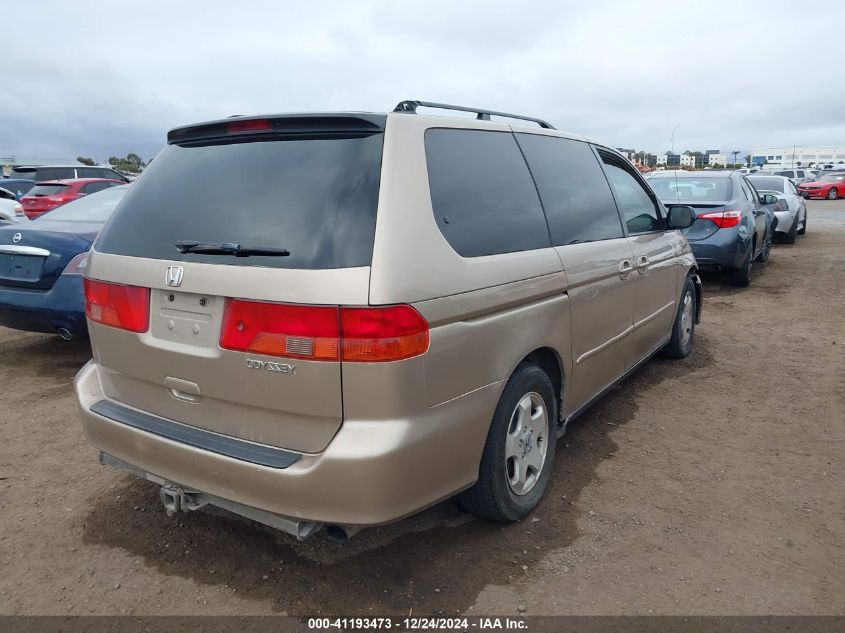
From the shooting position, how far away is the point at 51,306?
4.92 meters

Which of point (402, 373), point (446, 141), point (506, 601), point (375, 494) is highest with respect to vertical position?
point (446, 141)

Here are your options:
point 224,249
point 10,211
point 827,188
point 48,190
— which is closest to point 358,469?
point 224,249

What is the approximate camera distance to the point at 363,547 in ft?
9.45

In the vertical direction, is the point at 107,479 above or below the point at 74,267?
below

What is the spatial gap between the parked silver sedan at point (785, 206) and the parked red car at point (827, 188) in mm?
18609

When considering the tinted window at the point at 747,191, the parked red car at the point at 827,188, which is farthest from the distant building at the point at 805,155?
the tinted window at the point at 747,191

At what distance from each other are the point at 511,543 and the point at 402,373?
1172mm

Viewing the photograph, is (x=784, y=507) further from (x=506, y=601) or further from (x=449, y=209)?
(x=449, y=209)

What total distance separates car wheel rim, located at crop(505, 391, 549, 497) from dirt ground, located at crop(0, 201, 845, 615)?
0.69ft

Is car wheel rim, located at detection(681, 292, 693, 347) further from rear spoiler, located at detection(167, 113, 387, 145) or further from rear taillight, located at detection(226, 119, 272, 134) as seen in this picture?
rear taillight, located at detection(226, 119, 272, 134)

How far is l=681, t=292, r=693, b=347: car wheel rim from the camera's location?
553cm

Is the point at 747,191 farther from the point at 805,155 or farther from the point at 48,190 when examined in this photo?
the point at 805,155

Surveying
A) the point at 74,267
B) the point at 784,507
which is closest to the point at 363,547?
the point at 784,507

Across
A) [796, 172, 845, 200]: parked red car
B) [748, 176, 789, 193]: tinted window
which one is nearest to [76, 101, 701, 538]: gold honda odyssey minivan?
[748, 176, 789, 193]: tinted window
